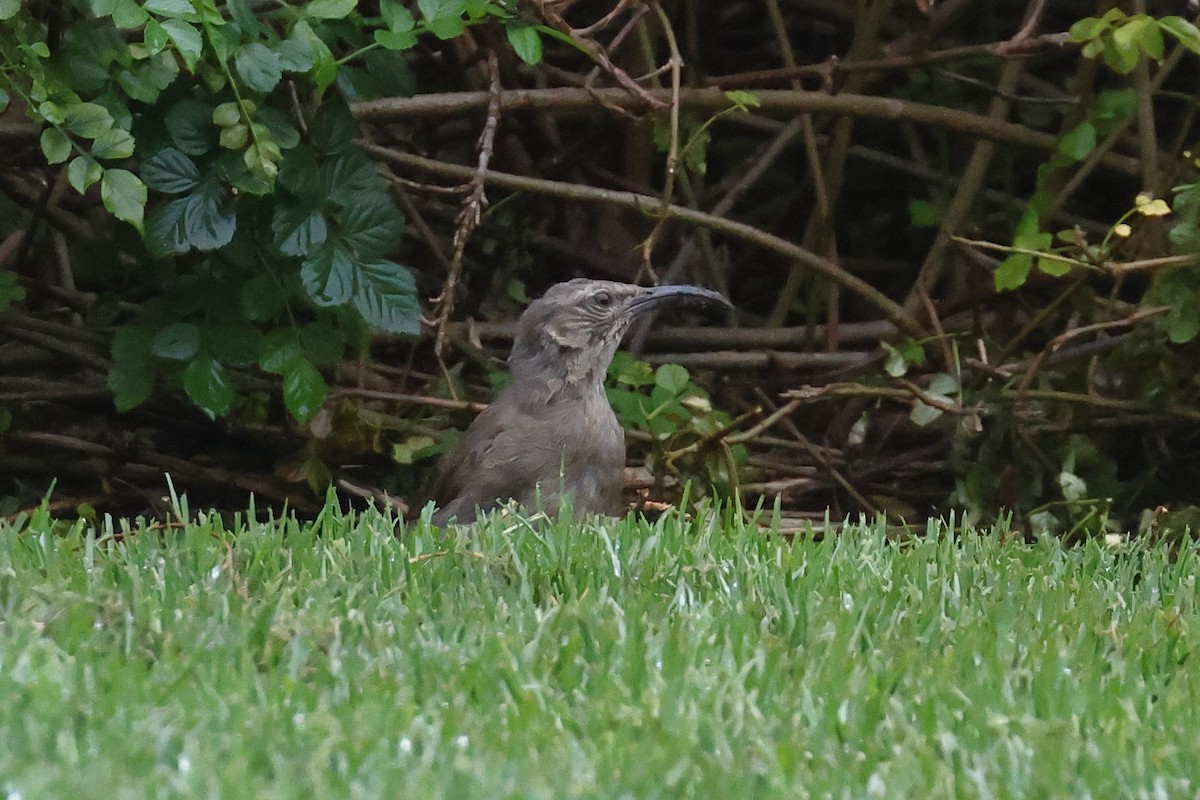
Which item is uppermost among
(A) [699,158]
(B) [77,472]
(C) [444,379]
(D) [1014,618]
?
(A) [699,158]

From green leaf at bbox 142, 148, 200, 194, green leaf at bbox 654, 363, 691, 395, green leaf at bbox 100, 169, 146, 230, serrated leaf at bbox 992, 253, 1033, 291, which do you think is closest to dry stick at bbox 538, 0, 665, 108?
green leaf at bbox 654, 363, 691, 395

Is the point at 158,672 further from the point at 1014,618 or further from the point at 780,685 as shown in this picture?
the point at 1014,618

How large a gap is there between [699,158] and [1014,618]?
Answer: 328 cm

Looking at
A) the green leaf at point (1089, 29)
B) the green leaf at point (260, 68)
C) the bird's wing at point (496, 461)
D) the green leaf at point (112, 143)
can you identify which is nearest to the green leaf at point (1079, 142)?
the green leaf at point (1089, 29)

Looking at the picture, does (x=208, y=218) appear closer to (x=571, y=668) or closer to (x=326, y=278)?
(x=326, y=278)

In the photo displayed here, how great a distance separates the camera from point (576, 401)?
19.1ft

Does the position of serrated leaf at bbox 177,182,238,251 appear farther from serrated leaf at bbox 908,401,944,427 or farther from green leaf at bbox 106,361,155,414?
serrated leaf at bbox 908,401,944,427

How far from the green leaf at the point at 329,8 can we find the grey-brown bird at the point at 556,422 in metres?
1.49

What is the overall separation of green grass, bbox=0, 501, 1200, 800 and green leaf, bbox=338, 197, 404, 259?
1.28 meters

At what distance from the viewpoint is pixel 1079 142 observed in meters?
6.11

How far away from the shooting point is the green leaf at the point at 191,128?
5.21 m

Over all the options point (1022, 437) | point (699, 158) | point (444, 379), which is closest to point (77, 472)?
point (444, 379)

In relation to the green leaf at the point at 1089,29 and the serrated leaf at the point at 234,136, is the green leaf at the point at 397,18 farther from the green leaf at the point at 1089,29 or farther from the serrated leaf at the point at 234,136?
the green leaf at the point at 1089,29

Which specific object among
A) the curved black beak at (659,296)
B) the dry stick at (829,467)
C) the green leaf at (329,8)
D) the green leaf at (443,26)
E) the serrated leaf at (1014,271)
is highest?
the green leaf at (329,8)
